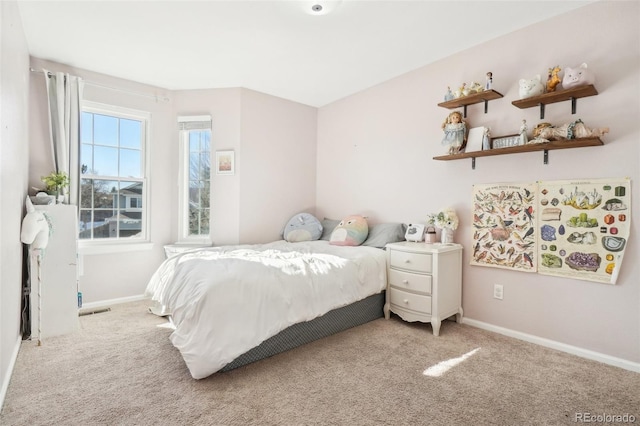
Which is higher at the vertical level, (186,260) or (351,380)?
(186,260)

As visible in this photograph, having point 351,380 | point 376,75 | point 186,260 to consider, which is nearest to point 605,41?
point 376,75

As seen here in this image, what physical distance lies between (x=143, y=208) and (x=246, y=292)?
2.44m

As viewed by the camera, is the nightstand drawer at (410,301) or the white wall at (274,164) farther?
the white wall at (274,164)

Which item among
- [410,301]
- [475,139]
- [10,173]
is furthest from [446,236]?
[10,173]

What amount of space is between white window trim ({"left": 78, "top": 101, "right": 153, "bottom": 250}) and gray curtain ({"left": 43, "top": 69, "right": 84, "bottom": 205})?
5.3 inches

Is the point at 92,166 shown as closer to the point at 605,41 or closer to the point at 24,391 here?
the point at 24,391

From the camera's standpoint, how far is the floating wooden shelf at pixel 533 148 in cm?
217

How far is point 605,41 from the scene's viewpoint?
2.22 m

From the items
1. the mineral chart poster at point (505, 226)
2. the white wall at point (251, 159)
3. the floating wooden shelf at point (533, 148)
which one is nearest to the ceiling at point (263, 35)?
the white wall at point (251, 159)

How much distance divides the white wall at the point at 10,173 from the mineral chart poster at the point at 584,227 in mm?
3541

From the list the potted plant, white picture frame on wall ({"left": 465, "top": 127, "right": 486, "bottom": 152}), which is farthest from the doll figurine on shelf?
the potted plant

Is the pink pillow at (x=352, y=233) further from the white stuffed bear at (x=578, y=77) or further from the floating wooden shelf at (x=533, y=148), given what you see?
the white stuffed bear at (x=578, y=77)

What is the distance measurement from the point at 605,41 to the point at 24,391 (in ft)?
14.1

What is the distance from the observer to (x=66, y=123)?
313cm
